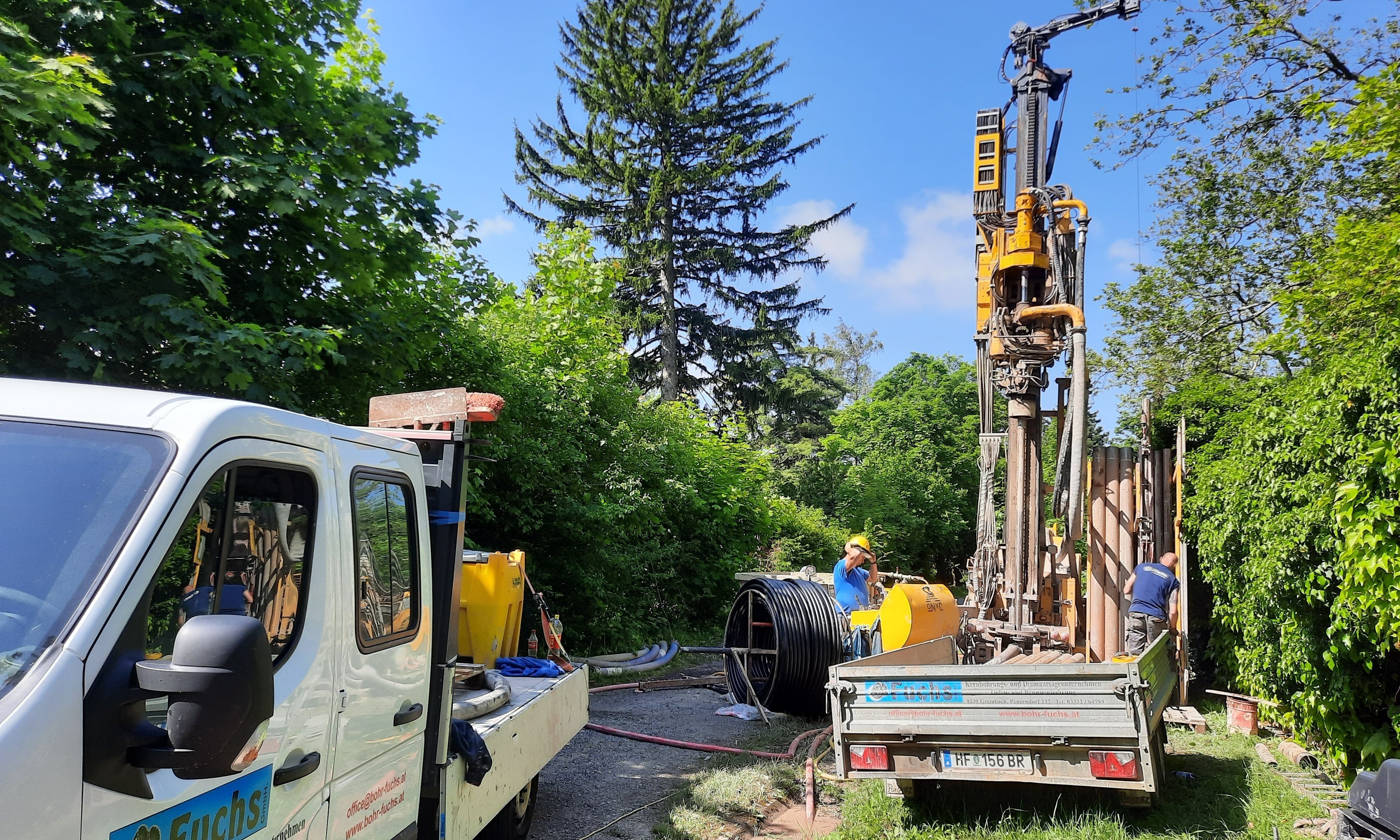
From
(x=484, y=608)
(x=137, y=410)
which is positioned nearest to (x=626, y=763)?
(x=484, y=608)

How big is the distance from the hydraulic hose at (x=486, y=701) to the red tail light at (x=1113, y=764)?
356cm

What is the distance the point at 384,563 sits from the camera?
11.7ft

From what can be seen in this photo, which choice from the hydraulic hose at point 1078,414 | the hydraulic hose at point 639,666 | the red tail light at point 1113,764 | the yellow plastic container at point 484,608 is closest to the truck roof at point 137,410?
the yellow plastic container at point 484,608

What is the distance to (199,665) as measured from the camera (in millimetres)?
1946

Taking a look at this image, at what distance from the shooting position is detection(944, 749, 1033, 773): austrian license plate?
19.2 ft

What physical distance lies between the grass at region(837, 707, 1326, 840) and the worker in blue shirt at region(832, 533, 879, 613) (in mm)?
3263

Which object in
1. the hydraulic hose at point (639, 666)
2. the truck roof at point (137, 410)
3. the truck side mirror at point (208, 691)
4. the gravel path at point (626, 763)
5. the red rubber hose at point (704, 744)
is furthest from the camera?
the hydraulic hose at point (639, 666)

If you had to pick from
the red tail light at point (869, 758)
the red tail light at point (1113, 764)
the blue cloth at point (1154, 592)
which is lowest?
the red tail light at point (869, 758)

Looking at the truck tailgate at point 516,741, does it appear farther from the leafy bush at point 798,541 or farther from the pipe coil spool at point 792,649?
the leafy bush at point 798,541

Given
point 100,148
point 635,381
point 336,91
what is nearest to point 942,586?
point 336,91

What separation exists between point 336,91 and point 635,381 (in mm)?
22049

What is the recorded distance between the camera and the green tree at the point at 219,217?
5746 millimetres

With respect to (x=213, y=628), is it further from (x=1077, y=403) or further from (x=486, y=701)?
(x=1077, y=403)

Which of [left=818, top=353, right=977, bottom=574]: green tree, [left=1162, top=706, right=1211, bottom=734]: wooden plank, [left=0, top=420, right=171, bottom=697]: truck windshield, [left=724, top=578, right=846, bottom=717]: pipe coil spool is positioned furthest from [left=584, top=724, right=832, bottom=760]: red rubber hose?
[left=818, top=353, right=977, bottom=574]: green tree
